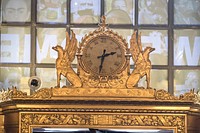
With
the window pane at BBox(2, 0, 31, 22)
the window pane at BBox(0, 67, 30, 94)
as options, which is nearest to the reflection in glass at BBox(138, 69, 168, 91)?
the window pane at BBox(0, 67, 30, 94)

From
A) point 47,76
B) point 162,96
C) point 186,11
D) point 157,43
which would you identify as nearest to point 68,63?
point 162,96

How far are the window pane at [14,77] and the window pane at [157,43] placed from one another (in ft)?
3.79

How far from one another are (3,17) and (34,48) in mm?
420

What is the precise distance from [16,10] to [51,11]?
332mm

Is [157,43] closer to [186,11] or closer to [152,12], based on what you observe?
[152,12]

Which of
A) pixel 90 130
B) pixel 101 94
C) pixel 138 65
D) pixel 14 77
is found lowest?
pixel 90 130

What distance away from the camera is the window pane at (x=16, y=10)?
693 cm

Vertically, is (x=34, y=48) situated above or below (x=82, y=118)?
above

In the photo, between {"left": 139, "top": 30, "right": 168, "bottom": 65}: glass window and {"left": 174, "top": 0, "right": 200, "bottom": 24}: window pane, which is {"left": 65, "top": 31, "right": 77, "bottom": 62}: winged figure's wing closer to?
{"left": 139, "top": 30, "right": 168, "bottom": 65}: glass window

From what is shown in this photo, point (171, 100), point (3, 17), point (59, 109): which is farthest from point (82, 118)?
point (3, 17)

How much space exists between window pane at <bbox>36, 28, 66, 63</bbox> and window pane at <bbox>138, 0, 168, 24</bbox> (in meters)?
0.77

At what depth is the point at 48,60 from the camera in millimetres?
6891

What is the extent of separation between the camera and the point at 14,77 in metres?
6.85

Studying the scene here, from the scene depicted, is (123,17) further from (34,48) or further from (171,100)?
(171,100)
